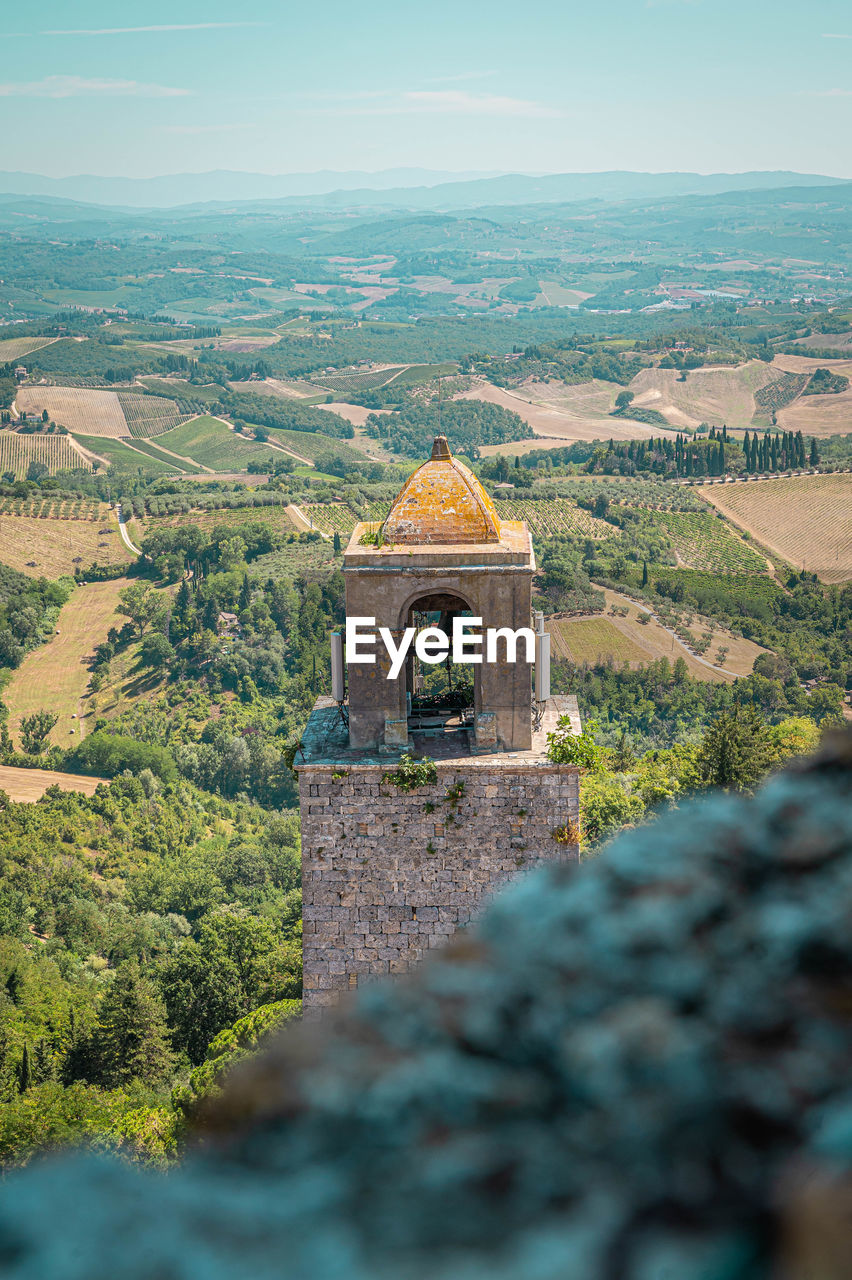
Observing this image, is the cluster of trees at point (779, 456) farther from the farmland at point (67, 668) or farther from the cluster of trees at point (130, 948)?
the cluster of trees at point (130, 948)

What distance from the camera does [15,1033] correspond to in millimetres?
33750

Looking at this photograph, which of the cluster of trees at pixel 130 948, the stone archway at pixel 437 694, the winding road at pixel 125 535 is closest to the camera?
the stone archway at pixel 437 694

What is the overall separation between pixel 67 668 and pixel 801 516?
101309 millimetres

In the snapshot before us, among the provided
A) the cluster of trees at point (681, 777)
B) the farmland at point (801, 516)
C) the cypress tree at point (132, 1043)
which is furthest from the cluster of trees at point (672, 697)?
the cypress tree at point (132, 1043)

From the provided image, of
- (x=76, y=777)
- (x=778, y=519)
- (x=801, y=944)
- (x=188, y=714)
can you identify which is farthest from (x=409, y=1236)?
(x=778, y=519)

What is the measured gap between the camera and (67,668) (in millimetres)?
127250

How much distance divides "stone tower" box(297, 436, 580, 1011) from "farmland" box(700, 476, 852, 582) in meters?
133

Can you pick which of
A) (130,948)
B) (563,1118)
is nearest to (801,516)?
(130,948)

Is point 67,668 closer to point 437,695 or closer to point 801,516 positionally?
point 801,516

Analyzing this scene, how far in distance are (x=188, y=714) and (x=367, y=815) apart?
346 feet

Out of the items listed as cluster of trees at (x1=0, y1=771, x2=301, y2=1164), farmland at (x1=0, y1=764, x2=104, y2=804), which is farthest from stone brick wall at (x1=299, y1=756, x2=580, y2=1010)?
A: farmland at (x1=0, y1=764, x2=104, y2=804)

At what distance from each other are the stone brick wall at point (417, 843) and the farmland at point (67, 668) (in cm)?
10113

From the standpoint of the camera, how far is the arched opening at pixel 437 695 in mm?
16797

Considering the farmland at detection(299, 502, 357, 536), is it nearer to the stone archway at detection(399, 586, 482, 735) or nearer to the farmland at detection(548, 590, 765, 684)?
Result: the farmland at detection(548, 590, 765, 684)
